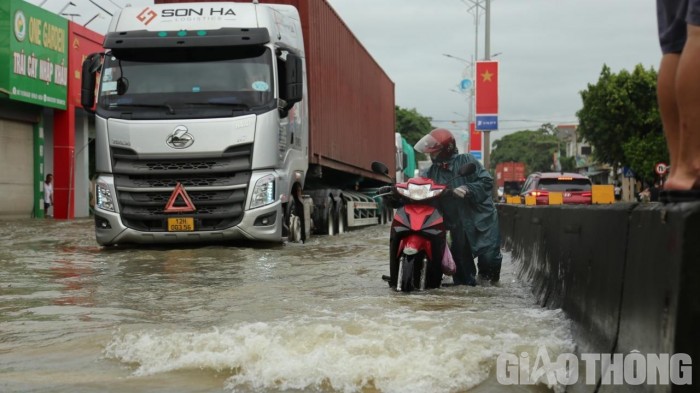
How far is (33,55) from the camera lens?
24.9m

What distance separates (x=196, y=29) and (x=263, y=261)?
3263 millimetres

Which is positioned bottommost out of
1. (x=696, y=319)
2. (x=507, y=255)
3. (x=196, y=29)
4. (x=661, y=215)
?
(x=507, y=255)

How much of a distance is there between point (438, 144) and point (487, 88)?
2408 cm

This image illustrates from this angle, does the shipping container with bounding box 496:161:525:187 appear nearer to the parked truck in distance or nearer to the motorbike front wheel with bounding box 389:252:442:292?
the parked truck in distance

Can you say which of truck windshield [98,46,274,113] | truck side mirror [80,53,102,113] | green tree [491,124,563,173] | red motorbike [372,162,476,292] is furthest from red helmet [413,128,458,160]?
green tree [491,124,563,173]

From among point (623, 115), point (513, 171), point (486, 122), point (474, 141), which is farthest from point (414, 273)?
point (513, 171)

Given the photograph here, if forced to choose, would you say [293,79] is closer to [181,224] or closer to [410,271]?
[181,224]

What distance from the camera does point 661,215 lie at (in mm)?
3061

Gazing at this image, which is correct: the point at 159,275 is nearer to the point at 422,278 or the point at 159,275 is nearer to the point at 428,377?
the point at 422,278

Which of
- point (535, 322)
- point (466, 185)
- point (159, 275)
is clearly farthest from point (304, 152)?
point (535, 322)

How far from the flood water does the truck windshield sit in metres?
2.61

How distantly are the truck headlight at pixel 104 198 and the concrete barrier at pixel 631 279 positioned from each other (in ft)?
23.0

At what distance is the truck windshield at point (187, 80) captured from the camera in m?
11.2

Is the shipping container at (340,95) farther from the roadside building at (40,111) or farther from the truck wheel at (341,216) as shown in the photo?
the roadside building at (40,111)
